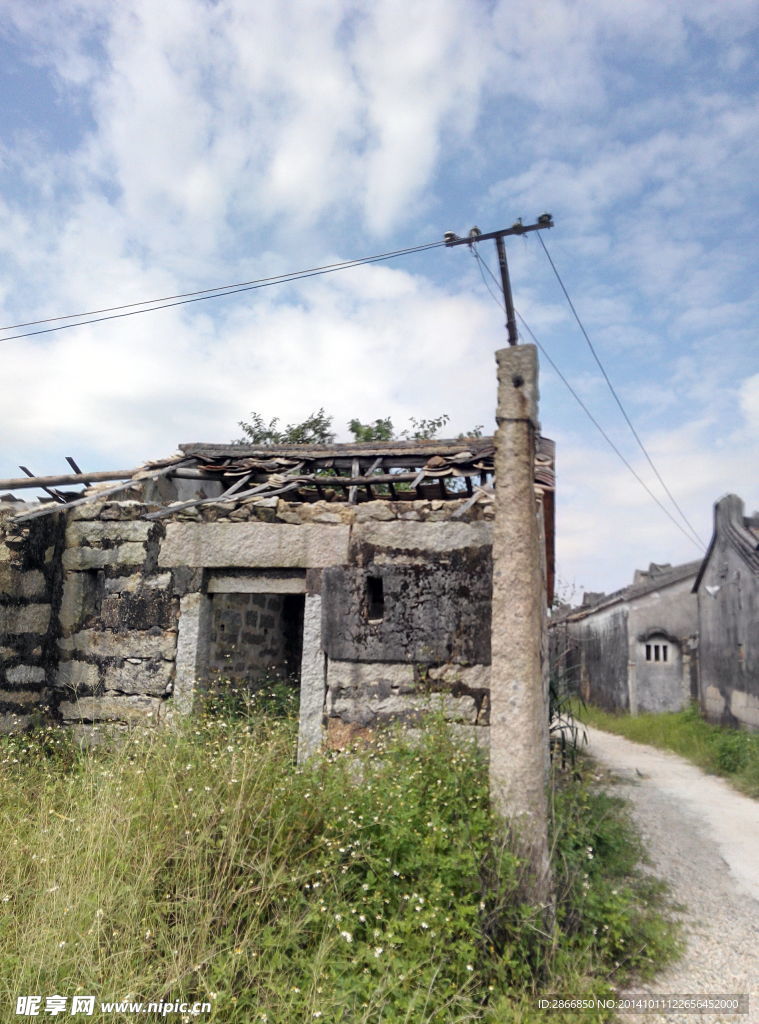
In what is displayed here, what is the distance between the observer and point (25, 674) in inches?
228

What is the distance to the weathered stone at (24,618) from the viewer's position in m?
5.72

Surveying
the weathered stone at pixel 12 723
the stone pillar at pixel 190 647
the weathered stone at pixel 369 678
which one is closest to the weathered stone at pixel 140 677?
the stone pillar at pixel 190 647

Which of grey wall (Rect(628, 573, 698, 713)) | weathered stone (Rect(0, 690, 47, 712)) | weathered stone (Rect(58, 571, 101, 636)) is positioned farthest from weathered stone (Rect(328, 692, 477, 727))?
grey wall (Rect(628, 573, 698, 713))

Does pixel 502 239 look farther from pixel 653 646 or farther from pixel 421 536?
pixel 653 646

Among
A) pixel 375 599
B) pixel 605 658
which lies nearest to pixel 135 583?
pixel 375 599

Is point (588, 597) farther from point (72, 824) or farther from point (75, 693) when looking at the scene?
point (72, 824)

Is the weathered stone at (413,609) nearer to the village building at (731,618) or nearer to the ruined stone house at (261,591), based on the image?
the ruined stone house at (261,591)

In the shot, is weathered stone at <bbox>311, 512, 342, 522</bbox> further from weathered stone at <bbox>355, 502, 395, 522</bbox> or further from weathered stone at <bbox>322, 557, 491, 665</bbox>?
weathered stone at <bbox>322, 557, 491, 665</bbox>

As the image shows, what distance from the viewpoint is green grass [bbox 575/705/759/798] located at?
364 inches

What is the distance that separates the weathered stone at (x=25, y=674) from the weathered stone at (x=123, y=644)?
271 mm

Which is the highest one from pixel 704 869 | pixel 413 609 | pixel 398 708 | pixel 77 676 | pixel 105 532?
pixel 105 532

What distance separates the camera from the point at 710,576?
13367 mm

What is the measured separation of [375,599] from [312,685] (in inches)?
31.5

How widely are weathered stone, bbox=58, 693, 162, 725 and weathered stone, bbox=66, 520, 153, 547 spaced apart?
1300mm
